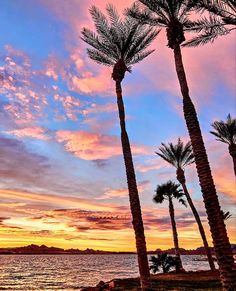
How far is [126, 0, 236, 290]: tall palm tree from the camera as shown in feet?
40.5

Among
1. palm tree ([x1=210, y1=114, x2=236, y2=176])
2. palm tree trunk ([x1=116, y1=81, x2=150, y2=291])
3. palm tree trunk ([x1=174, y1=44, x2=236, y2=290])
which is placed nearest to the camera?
palm tree trunk ([x1=174, y1=44, x2=236, y2=290])

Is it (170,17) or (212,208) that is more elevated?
(170,17)

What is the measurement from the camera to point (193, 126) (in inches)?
554

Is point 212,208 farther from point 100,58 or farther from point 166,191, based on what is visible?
point 166,191

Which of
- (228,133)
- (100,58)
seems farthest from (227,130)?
(100,58)

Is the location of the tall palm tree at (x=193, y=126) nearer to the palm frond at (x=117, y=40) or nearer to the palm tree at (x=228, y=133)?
the palm frond at (x=117, y=40)

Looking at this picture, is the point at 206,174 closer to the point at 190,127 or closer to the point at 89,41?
the point at 190,127

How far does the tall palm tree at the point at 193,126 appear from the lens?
1236 centimetres

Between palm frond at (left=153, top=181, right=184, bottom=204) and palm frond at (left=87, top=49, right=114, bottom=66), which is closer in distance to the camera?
palm frond at (left=87, top=49, right=114, bottom=66)

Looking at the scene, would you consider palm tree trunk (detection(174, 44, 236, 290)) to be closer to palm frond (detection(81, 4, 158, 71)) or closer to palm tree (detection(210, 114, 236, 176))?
palm frond (detection(81, 4, 158, 71))

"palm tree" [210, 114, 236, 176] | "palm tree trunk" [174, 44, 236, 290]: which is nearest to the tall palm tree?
"palm tree trunk" [174, 44, 236, 290]

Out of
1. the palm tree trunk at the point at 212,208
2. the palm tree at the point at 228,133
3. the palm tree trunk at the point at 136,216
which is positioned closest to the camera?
the palm tree trunk at the point at 212,208

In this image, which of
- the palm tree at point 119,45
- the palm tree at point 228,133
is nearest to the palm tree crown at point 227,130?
the palm tree at point 228,133

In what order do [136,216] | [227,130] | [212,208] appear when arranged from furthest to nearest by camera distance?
1. [227,130]
2. [136,216]
3. [212,208]
